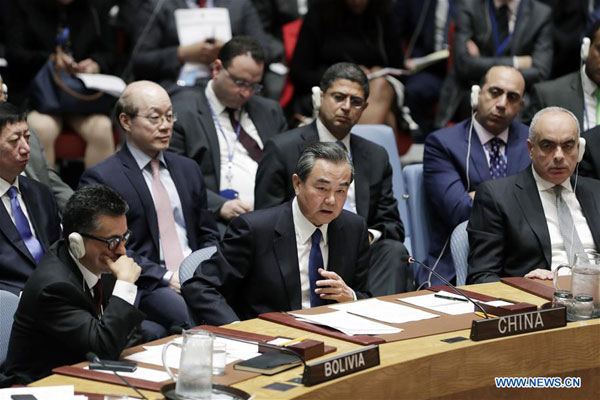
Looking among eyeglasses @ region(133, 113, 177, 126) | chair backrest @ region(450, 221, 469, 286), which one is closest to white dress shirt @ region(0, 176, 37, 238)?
eyeglasses @ region(133, 113, 177, 126)

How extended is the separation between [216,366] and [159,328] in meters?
1.25

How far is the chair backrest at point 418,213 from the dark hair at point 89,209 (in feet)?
6.67

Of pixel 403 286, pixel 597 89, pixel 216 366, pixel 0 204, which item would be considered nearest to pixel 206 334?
pixel 216 366

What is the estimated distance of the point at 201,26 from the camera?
5438 millimetres

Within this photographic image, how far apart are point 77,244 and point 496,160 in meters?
2.41

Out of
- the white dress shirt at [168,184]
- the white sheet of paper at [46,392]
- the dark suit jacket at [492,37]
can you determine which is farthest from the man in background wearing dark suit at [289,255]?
the dark suit jacket at [492,37]

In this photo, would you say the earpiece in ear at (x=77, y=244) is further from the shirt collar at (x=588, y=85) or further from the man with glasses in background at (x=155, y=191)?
the shirt collar at (x=588, y=85)

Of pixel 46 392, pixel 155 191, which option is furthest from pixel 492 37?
pixel 46 392

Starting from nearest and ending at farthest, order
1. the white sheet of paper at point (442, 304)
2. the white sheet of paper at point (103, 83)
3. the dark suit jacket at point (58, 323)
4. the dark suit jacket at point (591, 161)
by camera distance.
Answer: the dark suit jacket at point (58, 323), the white sheet of paper at point (442, 304), the dark suit jacket at point (591, 161), the white sheet of paper at point (103, 83)

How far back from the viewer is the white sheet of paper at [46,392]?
2.34m

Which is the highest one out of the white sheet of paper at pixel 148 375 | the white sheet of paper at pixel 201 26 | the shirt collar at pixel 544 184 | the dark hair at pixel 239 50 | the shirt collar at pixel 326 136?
the white sheet of paper at pixel 201 26

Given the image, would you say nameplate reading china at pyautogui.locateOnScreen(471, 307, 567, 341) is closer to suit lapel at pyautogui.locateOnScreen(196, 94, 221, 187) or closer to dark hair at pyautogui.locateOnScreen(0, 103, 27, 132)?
dark hair at pyautogui.locateOnScreen(0, 103, 27, 132)

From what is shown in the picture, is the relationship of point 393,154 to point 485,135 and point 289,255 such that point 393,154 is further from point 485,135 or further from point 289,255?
point 289,255

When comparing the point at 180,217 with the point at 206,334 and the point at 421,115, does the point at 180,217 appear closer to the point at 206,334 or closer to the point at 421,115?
the point at 206,334
